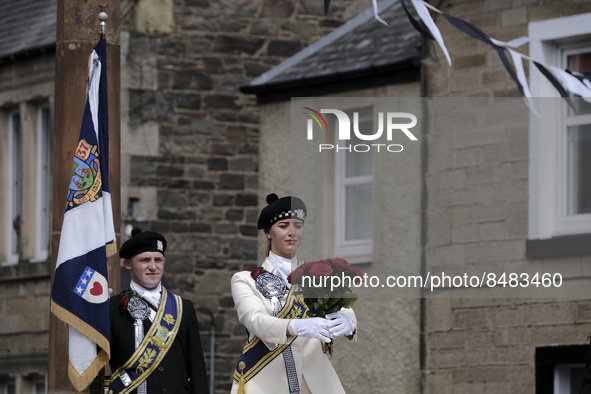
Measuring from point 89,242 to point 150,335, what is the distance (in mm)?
692

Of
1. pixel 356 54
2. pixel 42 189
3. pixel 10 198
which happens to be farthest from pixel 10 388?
pixel 356 54

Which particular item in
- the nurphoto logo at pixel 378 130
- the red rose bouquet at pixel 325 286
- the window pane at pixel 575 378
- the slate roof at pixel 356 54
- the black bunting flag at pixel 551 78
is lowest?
the window pane at pixel 575 378

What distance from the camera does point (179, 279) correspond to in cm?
1781

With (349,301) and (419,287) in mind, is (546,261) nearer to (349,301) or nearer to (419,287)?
(419,287)

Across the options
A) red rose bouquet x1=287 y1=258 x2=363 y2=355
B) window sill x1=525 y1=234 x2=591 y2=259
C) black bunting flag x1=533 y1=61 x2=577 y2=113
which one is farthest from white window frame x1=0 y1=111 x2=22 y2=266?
red rose bouquet x1=287 y1=258 x2=363 y2=355

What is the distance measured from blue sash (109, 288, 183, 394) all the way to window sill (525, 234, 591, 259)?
4.12 meters

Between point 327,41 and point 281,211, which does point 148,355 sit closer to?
point 281,211

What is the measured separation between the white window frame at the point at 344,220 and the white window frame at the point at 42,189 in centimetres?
537

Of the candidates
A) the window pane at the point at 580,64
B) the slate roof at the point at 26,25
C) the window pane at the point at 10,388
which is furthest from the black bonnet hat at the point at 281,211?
the window pane at the point at 10,388

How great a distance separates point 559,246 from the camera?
1244 centimetres

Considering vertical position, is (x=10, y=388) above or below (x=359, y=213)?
below

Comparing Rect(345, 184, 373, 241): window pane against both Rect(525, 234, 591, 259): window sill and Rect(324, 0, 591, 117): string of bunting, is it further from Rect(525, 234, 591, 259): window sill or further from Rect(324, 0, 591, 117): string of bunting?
Rect(324, 0, 591, 117): string of bunting

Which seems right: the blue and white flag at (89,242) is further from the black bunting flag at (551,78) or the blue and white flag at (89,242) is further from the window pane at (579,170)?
the window pane at (579,170)

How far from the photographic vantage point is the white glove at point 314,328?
832cm
